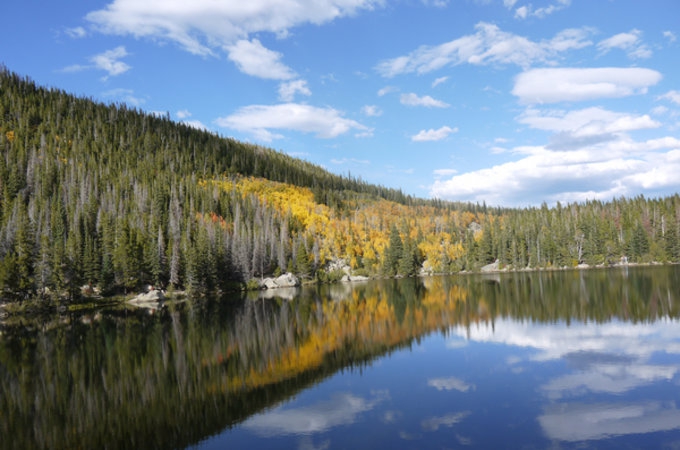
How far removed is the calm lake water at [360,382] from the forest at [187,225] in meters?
34.3

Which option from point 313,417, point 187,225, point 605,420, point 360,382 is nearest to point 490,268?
point 187,225

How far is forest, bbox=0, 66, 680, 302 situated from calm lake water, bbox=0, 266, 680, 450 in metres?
34.3

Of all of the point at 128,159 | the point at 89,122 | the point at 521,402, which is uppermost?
the point at 89,122

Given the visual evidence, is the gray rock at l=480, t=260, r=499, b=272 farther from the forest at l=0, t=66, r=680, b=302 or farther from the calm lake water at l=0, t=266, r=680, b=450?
the calm lake water at l=0, t=266, r=680, b=450

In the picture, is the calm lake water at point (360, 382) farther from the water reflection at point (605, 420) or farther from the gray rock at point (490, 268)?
the gray rock at point (490, 268)

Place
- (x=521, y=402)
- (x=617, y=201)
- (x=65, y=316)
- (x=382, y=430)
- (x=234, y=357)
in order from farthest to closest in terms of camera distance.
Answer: (x=617, y=201)
(x=65, y=316)
(x=234, y=357)
(x=521, y=402)
(x=382, y=430)

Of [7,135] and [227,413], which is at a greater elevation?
[7,135]

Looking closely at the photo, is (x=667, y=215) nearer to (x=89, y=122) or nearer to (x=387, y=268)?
(x=387, y=268)

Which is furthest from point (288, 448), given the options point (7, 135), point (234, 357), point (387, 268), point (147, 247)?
point (7, 135)

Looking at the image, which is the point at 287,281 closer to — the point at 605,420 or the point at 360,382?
the point at 360,382

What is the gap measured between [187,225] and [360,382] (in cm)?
9102

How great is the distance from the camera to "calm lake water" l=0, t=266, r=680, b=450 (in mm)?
17859

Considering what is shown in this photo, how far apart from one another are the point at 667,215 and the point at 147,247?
148723 millimetres

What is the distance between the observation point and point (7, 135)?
465 feet
